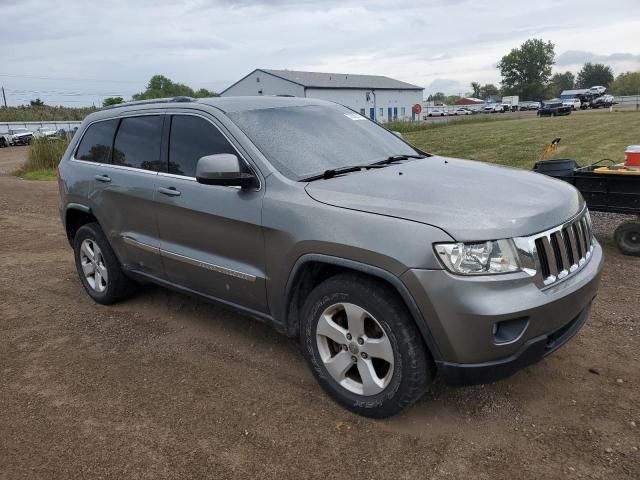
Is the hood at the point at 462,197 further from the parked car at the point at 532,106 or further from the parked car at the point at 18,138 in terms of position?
the parked car at the point at 532,106

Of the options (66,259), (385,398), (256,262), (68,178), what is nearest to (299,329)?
(256,262)

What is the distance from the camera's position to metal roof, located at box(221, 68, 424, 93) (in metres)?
61.4

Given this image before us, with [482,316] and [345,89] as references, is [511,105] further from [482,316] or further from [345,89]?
[482,316]

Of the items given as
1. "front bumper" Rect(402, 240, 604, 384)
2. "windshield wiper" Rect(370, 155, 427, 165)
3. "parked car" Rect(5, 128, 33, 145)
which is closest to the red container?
"windshield wiper" Rect(370, 155, 427, 165)

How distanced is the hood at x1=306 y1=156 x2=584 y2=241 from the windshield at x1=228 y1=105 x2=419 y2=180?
10.5 inches

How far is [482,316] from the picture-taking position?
262 cm

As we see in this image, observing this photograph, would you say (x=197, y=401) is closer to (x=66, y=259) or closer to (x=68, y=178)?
(x=68, y=178)

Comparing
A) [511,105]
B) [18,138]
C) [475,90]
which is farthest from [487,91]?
[18,138]

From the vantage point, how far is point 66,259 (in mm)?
6969

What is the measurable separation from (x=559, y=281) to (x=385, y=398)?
113 centimetres

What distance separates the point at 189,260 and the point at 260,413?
1.27 meters

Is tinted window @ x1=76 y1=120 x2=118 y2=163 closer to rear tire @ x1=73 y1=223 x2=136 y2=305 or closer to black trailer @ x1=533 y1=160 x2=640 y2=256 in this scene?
rear tire @ x1=73 y1=223 x2=136 y2=305

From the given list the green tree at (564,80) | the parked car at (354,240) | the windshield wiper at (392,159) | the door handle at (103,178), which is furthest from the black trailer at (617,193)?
the green tree at (564,80)

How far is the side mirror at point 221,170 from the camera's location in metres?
3.31
